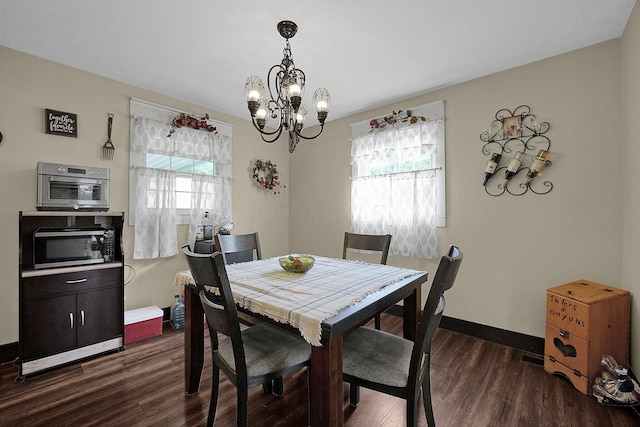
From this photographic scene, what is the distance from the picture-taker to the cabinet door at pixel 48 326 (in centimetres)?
198

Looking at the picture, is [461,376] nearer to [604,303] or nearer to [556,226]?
[604,303]

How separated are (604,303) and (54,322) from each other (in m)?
3.81

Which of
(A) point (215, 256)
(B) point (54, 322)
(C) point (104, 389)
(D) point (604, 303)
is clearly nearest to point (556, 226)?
(D) point (604, 303)

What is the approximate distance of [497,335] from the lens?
2.54 meters

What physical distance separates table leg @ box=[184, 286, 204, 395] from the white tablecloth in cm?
17

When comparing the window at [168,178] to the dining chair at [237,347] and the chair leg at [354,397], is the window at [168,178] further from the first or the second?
the chair leg at [354,397]

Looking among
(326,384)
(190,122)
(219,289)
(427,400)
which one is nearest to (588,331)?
(427,400)

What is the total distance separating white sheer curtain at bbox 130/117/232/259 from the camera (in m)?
2.81

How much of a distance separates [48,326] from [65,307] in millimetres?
147

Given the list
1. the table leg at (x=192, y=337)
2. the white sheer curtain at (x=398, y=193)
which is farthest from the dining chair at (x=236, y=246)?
the white sheer curtain at (x=398, y=193)

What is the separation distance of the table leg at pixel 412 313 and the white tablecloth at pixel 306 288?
Answer: 15 cm

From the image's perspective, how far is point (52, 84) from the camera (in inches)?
94.3

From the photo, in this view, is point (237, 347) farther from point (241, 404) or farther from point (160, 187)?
point (160, 187)

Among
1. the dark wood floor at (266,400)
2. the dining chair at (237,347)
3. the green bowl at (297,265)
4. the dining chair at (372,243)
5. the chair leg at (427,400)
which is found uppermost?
the dining chair at (372,243)
